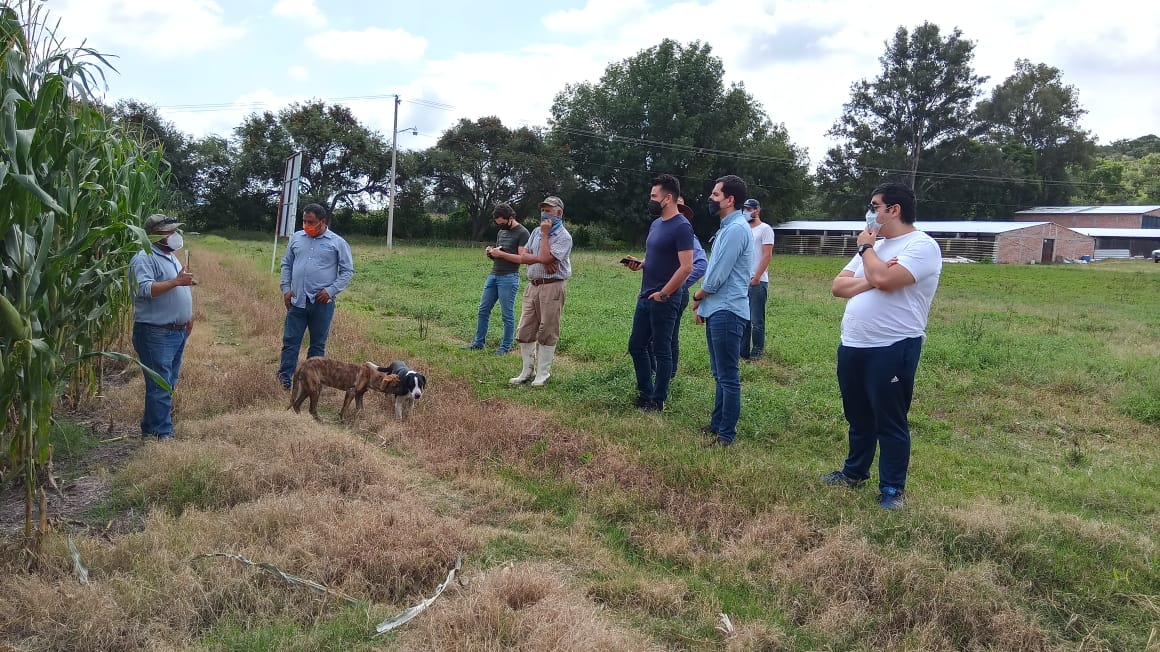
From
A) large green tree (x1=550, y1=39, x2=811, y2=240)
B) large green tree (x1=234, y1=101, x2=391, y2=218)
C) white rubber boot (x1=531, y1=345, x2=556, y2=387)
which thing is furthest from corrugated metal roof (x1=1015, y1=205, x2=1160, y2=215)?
white rubber boot (x1=531, y1=345, x2=556, y2=387)

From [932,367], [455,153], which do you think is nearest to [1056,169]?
[455,153]

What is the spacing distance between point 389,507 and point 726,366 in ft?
8.93

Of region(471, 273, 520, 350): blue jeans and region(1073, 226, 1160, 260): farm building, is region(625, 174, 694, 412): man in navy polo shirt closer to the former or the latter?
region(471, 273, 520, 350): blue jeans

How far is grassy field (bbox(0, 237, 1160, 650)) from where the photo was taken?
3135mm

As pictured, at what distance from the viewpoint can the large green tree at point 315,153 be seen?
40.2 metres

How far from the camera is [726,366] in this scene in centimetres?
563

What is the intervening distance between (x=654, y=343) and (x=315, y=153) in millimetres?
38676

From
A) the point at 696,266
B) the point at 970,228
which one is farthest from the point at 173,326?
the point at 970,228

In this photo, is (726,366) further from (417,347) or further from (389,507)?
(417,347)

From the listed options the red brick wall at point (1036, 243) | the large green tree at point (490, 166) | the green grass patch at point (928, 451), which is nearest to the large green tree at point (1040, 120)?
the red brick wall at point (1036, 243)

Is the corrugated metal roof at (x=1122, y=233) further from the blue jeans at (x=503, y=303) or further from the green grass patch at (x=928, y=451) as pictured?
the blue jeans at (x=503, y=303)

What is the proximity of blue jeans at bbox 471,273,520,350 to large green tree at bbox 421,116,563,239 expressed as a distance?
110 ft

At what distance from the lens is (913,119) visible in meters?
57.2

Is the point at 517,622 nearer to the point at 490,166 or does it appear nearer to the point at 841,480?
the point at 841,480
